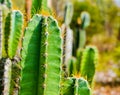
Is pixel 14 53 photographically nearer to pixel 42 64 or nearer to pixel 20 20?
pixel 20 20

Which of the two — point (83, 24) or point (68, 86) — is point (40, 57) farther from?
point (83, 24)

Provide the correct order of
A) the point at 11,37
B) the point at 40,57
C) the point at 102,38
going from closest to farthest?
1. the point at 40,57
2. the point at 11,37
3. the point at 102,38

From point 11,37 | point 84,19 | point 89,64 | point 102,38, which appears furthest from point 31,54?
Result: point 102,38

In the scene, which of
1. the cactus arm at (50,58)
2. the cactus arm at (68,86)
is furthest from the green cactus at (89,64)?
the cactus arm at (50,58)

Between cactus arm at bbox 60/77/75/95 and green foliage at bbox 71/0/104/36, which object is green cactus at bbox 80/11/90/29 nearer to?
cactus arm at bbox 60/77/75/95

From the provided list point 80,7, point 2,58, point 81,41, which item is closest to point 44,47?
point 2,58

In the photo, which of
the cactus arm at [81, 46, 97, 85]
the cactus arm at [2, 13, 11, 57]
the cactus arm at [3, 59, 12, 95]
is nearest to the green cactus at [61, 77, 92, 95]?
the cactus arm at [3, 59, 12, 95]

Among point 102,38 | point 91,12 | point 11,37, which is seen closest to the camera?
point 11,37
